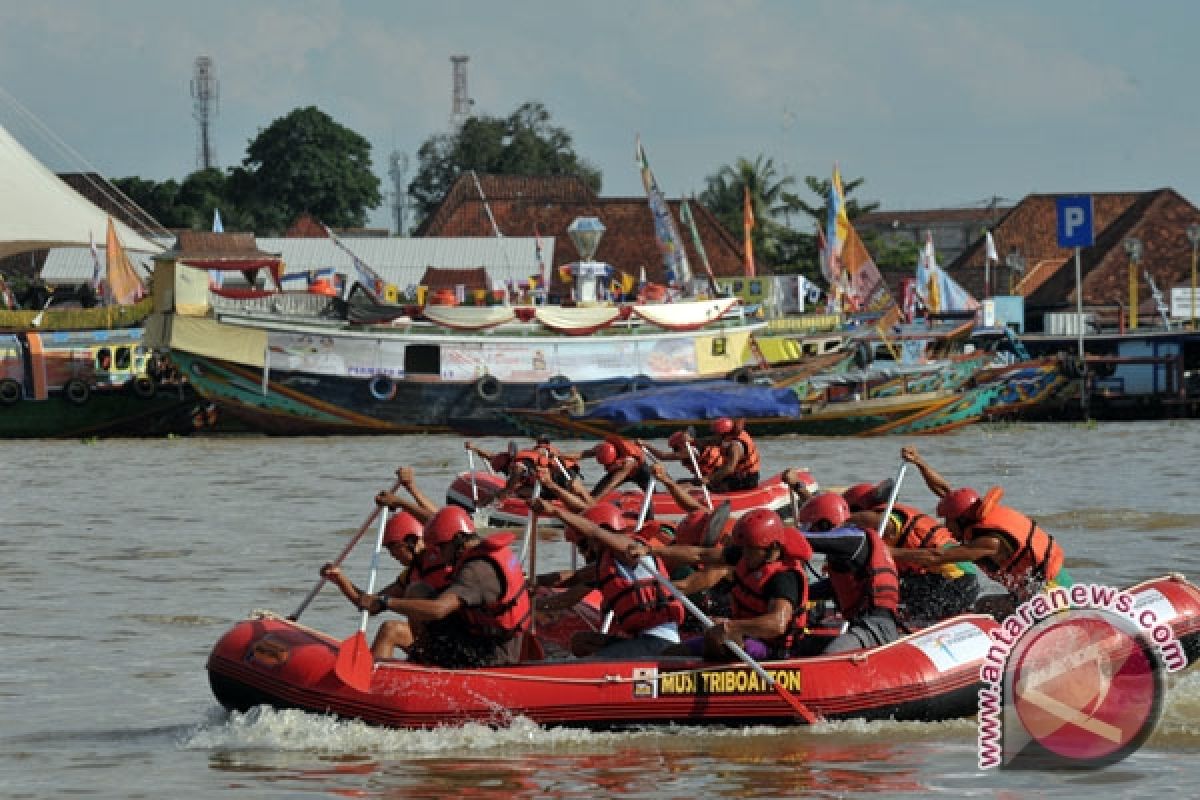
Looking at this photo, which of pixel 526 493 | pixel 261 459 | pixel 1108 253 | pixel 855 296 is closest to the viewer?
pixel 526 493

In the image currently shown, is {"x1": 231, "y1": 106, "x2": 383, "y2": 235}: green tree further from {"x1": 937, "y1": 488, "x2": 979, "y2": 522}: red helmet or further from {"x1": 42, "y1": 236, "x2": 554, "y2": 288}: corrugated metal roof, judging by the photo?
{"x1": 937, "y1": 488, "x2": 979, "y2": 522}: red helmet

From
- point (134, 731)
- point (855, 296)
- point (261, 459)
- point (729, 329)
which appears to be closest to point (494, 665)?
point (134, 731)

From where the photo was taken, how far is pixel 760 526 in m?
11.7

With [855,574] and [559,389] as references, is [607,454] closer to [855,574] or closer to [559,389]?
[855,574]

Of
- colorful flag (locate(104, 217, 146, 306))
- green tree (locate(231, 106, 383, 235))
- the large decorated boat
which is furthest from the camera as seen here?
green tree (locate(231, 106, 383, 235))

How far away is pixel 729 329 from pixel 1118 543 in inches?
990

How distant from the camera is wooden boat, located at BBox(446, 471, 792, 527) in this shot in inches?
810

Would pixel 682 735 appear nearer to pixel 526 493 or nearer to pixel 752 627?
pixel 752 627

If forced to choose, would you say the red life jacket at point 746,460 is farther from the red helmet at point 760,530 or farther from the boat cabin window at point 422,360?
the boat cabin window at point 422,360

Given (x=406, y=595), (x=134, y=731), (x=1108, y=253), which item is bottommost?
(x=134, y=731)

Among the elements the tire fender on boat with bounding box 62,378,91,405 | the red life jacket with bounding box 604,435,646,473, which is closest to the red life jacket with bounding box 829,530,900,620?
the red life jacket with bounding box 604,435,646,473

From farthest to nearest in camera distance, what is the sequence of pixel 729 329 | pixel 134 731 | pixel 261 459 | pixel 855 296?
pixel 855 296 < pixel 729 329 < pixel 261 459 < pixel 134 731

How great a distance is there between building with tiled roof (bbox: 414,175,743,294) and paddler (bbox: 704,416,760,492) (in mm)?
44680

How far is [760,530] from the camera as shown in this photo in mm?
11680
